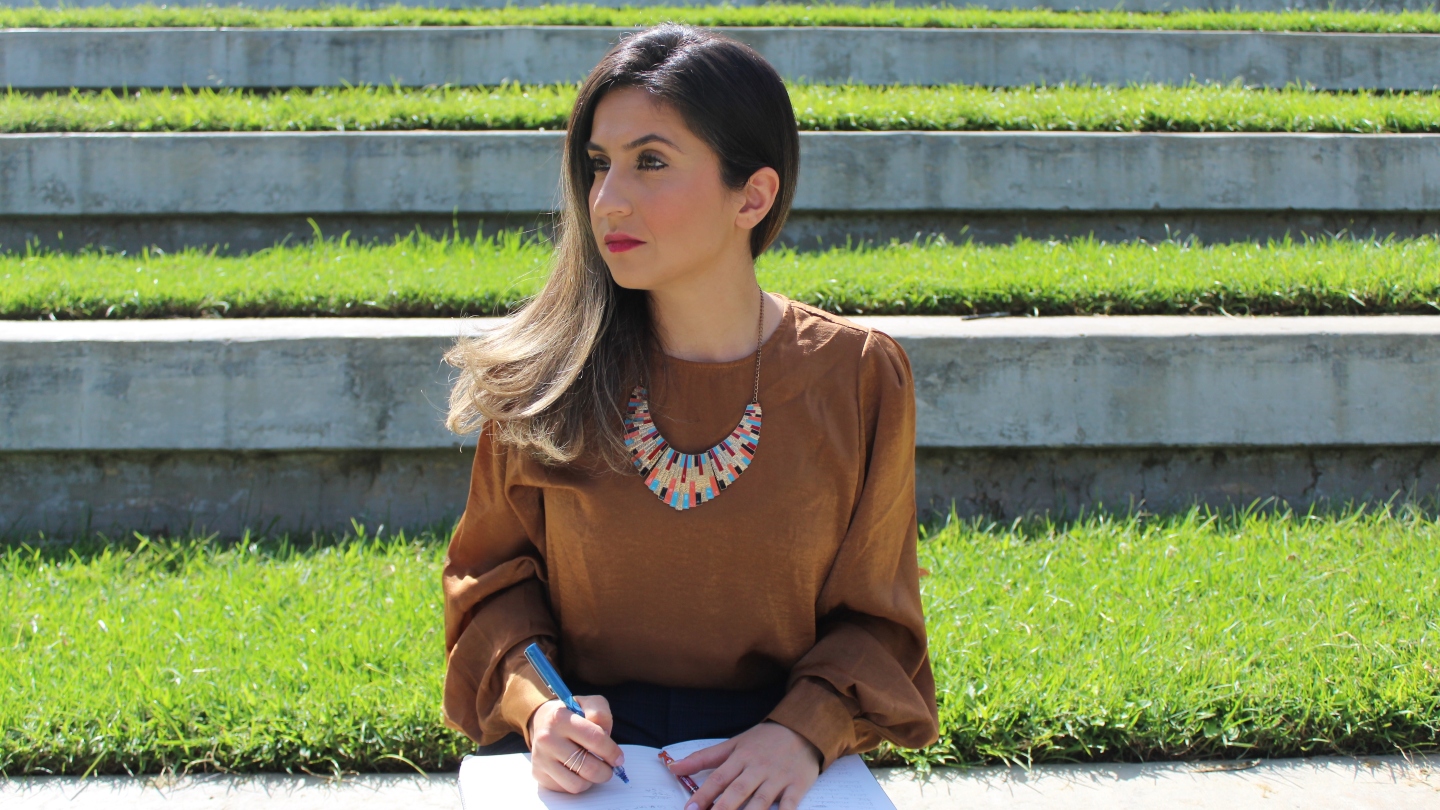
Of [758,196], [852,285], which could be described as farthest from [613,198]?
[852,285]

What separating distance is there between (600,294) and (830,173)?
3643 millimetres

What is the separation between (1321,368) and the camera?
149 inches

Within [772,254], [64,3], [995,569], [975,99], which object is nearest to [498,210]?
[772,254]

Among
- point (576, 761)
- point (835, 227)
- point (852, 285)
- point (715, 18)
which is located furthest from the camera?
point (715, 18)

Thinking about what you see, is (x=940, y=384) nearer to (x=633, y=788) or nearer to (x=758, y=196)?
(x=758, y=196)

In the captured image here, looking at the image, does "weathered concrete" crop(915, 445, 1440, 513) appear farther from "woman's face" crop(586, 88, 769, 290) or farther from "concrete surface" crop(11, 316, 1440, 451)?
"woman's face" crop(586, 88, 769, 290)

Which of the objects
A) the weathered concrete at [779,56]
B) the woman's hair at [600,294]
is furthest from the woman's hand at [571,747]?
the weathered concrete at [779,56]

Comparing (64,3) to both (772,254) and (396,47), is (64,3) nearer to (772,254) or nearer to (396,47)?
(396,47)

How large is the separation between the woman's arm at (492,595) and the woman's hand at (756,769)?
1.07 feet

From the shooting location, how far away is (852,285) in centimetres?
420

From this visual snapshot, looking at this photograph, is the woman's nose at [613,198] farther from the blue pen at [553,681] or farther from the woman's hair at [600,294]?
the blue pen at [553,681]

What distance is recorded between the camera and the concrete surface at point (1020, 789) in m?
2.33

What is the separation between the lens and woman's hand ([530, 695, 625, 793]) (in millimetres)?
1493

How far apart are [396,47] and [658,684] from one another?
5999 mm
